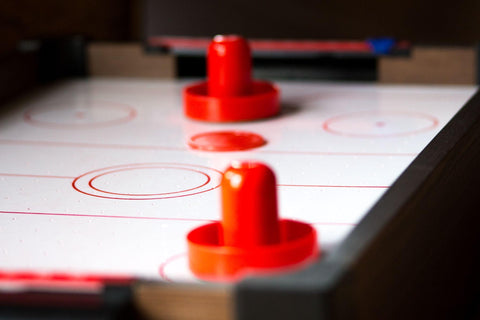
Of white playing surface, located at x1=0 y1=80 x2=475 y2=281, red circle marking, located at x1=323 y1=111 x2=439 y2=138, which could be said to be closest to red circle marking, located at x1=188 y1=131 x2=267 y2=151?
white playing surface, located at x1=0 y1=80 x2=475 y2=281

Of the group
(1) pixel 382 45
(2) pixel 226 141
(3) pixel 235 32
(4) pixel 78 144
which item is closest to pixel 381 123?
(2) pixel 226 141

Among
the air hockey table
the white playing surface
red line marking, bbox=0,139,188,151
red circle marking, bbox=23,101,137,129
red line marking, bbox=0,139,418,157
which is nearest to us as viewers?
the air hockey table

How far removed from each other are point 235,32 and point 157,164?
92.5 inches

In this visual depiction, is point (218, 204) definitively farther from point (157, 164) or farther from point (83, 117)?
point (83, 117)

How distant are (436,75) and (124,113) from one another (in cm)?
83

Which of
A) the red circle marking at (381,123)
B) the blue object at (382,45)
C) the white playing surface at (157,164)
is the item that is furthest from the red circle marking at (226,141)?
the blue object at (382,45)

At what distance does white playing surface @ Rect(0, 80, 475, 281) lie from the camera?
1135mm

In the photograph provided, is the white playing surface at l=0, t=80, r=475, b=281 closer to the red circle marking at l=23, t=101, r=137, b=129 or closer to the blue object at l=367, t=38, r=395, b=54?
the red circle marking at l=23, t=101, r=137, b=129

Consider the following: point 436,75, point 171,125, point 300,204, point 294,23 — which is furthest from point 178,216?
point 294,23

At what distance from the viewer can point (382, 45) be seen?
229cm

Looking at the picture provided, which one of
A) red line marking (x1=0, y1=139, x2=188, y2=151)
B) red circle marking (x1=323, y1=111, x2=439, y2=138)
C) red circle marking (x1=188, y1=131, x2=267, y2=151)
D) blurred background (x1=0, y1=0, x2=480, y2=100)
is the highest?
blurred background (x1=0, y1=0, x2=480, y2=100)

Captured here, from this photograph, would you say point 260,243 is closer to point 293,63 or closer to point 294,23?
point 293,63

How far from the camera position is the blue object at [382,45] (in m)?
2.28

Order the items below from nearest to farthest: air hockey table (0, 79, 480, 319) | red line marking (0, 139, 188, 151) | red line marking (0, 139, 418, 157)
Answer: air hockey table (0, 79, 480, 319) → red line marking (0, 139, 418, 157) → red line marking (0, 139, 188, 151)
